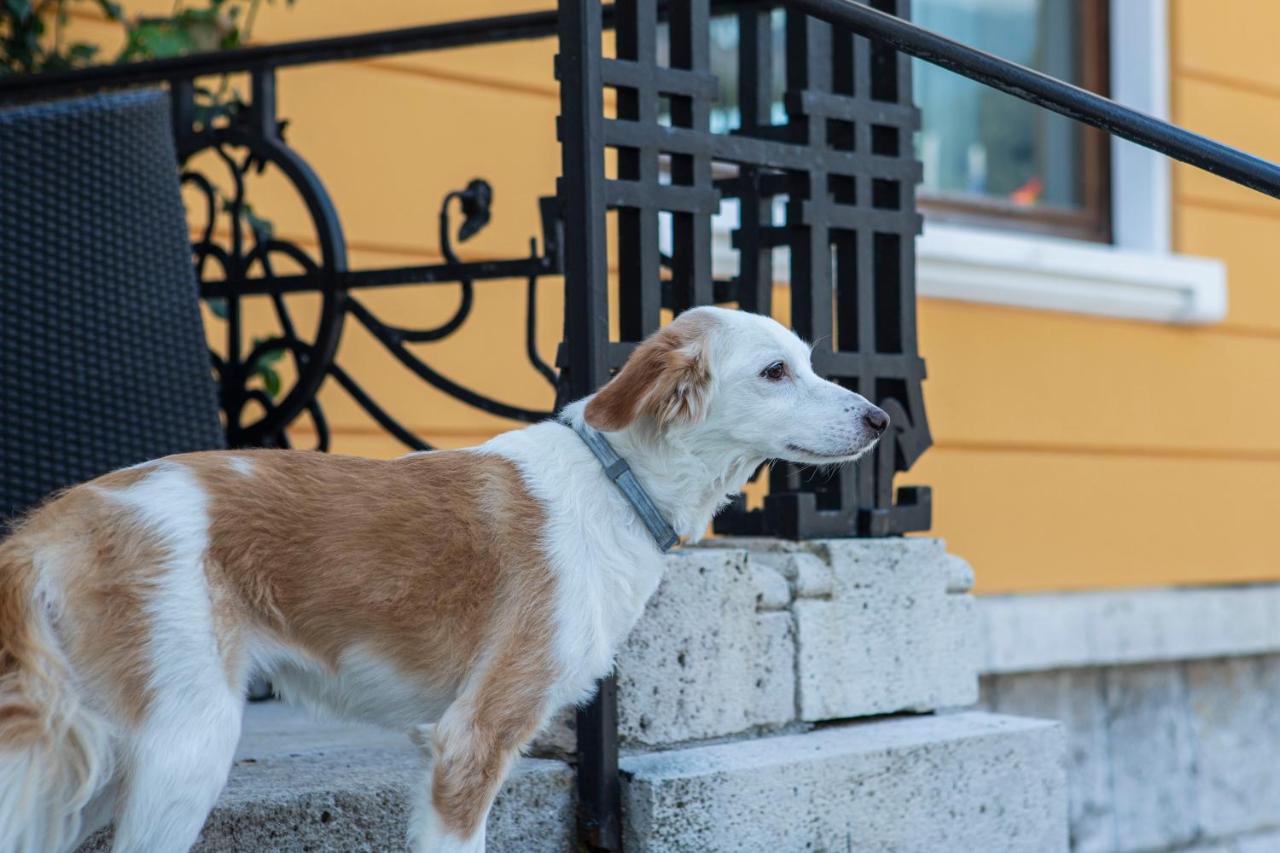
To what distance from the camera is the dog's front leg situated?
7.30ft

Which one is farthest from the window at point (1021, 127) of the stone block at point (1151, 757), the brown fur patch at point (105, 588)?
the brown fur patch at point (105, 588)

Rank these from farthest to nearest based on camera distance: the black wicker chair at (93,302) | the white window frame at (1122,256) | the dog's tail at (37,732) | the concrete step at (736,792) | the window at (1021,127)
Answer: the window at (1021,127) → the white window frame at (1122,256) → the black wicker chair at (93,302) → the concrete step at (736,792) → the dog's tail at (37,732)

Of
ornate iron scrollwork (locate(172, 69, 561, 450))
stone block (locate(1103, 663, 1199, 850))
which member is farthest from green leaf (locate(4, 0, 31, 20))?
stone block (locate(1103, 663, 1199, 850))

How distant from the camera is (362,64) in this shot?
4684 mm

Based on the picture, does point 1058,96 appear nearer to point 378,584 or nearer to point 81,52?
point 378,584

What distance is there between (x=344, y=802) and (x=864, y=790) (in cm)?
103

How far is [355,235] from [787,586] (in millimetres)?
2044

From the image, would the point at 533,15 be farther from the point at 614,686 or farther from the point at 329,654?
the point at 329,654

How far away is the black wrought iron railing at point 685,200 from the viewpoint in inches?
110

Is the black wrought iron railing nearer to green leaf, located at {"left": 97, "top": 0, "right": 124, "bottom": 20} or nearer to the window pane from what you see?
green leaf, located at {"left": 97, "top": 0, "right": 124, "bottom": 20}

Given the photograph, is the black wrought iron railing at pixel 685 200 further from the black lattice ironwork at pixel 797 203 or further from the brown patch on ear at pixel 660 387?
the brown patch on ear at pixel 660 387

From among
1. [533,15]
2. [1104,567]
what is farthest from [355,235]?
[1104,567]

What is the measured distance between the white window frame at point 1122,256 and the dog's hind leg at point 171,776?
147 inches

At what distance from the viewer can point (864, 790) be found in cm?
306
